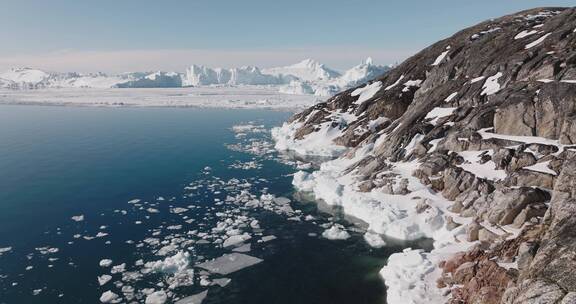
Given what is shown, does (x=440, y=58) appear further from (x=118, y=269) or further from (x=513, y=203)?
(x=118, y=269)

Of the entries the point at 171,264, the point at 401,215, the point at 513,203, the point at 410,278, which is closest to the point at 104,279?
the point at 171,264

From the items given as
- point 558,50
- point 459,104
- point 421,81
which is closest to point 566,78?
point 558,50

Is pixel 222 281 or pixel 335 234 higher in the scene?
pixel 335 234

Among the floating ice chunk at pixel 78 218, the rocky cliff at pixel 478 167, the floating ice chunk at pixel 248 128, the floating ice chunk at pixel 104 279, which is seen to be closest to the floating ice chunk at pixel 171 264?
the floating ice chunk at pixel 104 279

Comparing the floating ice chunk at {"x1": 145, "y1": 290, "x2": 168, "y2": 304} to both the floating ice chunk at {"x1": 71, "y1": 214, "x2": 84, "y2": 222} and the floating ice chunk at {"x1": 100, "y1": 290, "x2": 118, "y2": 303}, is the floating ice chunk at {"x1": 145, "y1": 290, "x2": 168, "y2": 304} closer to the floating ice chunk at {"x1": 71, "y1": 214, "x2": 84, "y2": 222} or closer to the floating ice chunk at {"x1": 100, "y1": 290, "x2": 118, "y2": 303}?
the floating ice chunk at {"x1": 100, "y1": 290, "x2": 118, "y2": 303}

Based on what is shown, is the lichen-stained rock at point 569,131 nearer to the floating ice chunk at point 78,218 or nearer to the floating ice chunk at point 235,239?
the floating ice chunk at point 235,239

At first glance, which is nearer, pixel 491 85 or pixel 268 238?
pixel 268 238

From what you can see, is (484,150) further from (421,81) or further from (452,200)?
(421,81)
